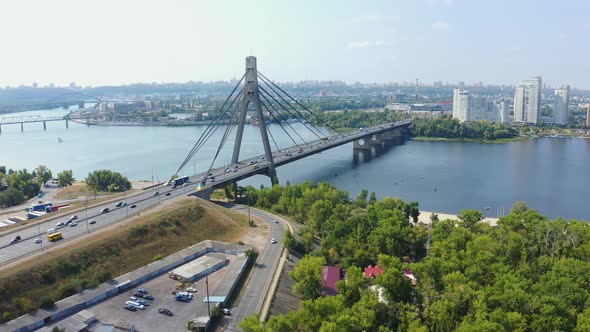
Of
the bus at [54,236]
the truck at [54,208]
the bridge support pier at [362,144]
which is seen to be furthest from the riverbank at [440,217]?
the bridge support pier at [362,144]

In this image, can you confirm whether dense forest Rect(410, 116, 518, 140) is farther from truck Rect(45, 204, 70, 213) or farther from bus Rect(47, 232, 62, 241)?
bus Rect(47, 232, 62, 241)

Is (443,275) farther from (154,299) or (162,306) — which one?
(154,299)

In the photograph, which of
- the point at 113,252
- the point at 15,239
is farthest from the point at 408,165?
the point at 15,239

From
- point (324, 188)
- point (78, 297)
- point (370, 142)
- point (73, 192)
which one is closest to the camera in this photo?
point (78, 297)

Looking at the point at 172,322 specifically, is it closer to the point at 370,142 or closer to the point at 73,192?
the point at 73,192

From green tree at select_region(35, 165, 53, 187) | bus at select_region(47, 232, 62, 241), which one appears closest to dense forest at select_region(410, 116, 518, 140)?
green tree at select_region(35, 165, 53, 187)

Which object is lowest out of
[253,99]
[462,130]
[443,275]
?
[443,275]

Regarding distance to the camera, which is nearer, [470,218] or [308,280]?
[308,280]

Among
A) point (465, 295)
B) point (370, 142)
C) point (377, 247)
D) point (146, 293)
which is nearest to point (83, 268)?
point (146, 293)
